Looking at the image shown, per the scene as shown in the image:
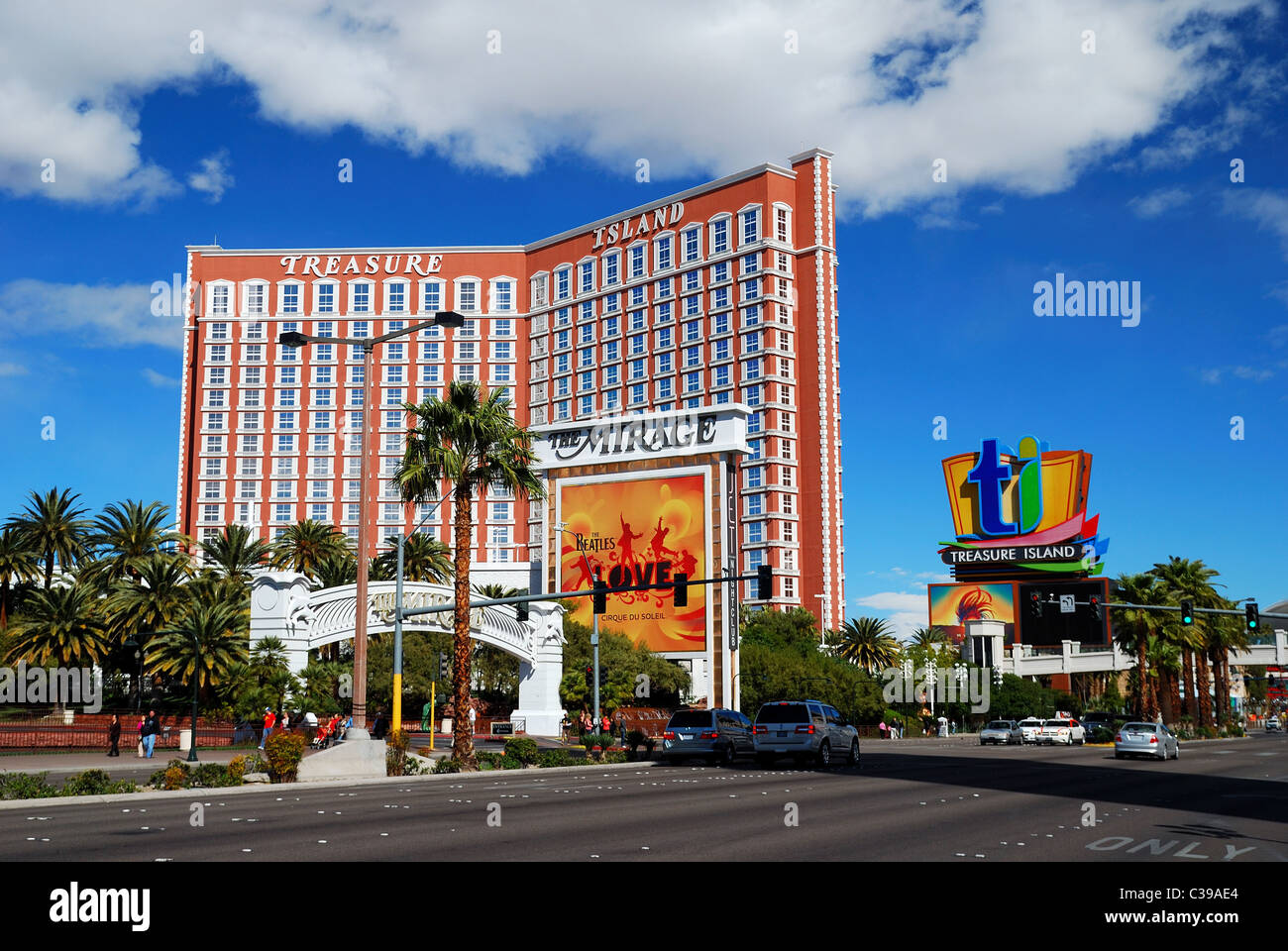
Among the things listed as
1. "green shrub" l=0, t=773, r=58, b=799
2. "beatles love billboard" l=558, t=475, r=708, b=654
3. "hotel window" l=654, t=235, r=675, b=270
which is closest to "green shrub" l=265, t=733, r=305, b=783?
"green shrub" l=0, t=773, r=58, b=799

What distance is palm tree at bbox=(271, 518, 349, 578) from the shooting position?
246ft

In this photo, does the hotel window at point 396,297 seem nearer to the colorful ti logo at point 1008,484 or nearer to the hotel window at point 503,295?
the hotel window at point 503,295

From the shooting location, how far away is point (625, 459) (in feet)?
293

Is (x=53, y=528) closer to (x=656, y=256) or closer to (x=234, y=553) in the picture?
(x=234, y=553)

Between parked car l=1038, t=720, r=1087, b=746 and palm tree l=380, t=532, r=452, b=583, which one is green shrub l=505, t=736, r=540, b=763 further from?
parked car l=1038, t=720, r=1087, b=746

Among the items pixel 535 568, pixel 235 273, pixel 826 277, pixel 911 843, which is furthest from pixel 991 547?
pixel 911 843

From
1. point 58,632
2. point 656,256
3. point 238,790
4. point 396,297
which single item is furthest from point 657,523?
point 238,790

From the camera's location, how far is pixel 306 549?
75.1 m

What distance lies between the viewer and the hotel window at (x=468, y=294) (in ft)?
440

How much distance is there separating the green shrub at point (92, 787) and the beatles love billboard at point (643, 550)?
55.4 meters

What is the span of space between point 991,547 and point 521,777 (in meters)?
104
